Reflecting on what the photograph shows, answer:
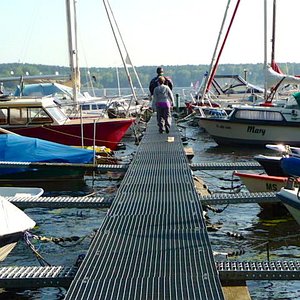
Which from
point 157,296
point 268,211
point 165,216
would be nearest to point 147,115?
point 268,211

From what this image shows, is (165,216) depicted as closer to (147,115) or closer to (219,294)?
(219,294)

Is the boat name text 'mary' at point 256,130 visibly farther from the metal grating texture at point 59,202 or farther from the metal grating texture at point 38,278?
the metal grating texture at point 38,278

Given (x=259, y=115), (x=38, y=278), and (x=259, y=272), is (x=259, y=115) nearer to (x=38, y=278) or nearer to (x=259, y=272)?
(x=259, y=272)

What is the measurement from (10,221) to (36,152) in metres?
9.12

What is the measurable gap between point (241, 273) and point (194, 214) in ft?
7.19

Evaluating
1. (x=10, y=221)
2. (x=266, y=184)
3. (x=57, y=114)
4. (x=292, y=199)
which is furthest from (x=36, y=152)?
(x=10, y=221)

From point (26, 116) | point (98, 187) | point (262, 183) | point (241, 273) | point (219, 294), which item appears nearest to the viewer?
point (219, 294)

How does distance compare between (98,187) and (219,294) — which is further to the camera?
(98,187)

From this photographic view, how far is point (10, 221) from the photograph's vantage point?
8469 mm

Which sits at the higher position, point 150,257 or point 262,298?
point 150,257

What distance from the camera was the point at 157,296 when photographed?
21.1ft

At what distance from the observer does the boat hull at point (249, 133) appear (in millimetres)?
28000

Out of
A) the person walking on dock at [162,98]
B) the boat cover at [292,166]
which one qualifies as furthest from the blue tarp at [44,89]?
the boat cover at [292,166]

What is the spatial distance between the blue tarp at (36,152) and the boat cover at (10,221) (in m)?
8.51
